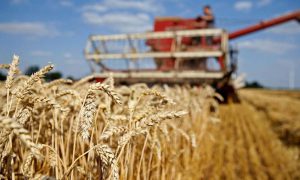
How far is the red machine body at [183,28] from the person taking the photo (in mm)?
11330

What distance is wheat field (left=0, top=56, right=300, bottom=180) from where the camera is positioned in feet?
4.30

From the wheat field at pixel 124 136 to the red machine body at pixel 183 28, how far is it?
2894mm

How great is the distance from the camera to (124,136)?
1.35 metres

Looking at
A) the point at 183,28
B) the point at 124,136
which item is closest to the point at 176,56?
the point at 183,28

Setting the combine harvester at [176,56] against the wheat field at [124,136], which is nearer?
the wheat field at [124,136]

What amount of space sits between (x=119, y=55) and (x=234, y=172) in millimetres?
7013

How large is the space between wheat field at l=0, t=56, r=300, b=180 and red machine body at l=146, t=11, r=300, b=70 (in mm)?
2894

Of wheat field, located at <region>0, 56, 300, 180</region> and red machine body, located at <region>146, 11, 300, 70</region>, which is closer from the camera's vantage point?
wheat field, located at <region>0, 56, 300, 180</region>

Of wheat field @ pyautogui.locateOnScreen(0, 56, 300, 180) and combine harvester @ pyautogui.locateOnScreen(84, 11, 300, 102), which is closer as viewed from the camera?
wheat field @ pyautogui.locateOnScreen(0, 56, 300, 180)

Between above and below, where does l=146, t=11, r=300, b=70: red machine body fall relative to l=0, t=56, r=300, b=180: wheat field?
above

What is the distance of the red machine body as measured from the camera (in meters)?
11.3

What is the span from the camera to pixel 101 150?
3.90 ft

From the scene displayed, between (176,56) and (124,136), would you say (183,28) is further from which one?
(124,136)

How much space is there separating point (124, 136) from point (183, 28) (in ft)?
37.4
